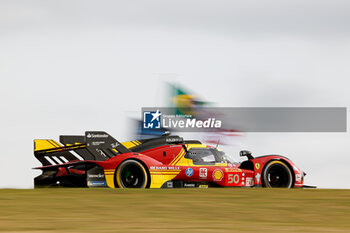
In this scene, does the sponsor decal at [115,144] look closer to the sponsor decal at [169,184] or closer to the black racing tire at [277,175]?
the sponsor decal at [169,184]

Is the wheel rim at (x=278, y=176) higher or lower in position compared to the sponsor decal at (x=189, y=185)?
higher

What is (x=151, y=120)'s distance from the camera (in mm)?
17094

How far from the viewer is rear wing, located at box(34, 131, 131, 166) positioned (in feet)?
48.1

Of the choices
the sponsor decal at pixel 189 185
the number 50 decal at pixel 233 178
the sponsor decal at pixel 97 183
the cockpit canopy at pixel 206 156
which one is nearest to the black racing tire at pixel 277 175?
the number 50 decal at pixel 233 178

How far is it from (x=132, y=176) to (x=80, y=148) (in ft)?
5.53

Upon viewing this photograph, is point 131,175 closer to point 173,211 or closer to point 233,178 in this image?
point 233,178

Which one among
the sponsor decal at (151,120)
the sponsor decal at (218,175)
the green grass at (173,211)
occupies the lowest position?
the green grass at (173,211)

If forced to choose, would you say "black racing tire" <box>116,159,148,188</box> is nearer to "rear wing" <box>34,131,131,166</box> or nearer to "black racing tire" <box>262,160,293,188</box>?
"rear wing" <box>34,131,131,166</box>

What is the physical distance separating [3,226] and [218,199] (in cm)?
451

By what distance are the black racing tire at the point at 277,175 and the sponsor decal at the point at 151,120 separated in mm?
3558

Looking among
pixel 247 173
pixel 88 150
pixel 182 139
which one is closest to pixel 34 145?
pixel 88 150

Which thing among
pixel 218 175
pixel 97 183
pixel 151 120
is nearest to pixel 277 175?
pixel 218 175

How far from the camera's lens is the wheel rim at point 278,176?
50.0 feet

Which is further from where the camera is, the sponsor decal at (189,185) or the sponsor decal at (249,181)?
the sponsor decal at (249,181)
